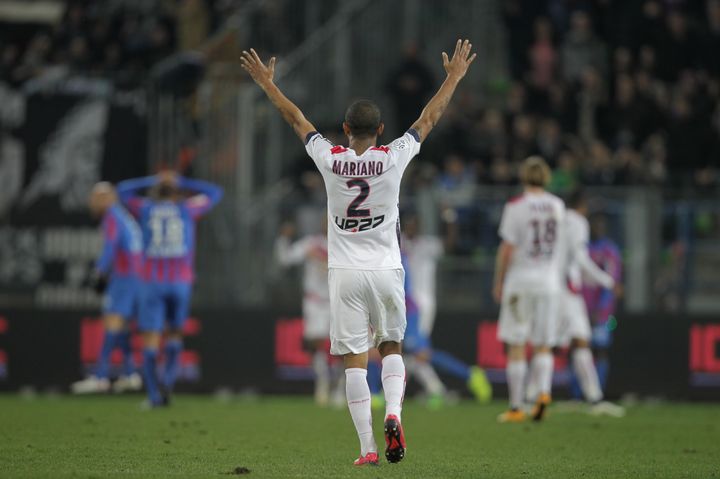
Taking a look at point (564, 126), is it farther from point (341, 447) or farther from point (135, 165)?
point (341, 447)

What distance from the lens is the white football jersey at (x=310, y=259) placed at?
679 inches

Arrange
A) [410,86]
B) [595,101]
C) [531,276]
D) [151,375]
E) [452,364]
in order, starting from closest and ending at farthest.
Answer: [531,276], [151,375], [452,364], [410,86], [595,101]

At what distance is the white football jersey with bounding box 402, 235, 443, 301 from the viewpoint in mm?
17250

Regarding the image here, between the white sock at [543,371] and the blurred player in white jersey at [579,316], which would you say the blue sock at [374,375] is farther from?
the white sock at [543,371]

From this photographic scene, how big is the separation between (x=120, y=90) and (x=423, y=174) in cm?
442

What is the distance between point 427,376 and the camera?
1736 cm

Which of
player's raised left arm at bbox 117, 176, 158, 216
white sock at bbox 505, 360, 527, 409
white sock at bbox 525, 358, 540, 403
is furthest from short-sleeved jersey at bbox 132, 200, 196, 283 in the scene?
white sock at bbox 525, 358, 540, 403

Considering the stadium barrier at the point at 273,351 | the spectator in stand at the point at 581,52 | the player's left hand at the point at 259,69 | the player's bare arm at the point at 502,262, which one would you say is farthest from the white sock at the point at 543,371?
the spectator in stand at the point at 581,52

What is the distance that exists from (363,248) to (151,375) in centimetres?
679

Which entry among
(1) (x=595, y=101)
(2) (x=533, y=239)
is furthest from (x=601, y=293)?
(1) (x=595, y=101)

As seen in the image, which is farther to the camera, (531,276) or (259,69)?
(531,276)

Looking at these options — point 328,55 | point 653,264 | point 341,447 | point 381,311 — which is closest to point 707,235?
point 653,264

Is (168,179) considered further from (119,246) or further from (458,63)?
(458,63)

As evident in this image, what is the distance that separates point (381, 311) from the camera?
8859 millimetres
